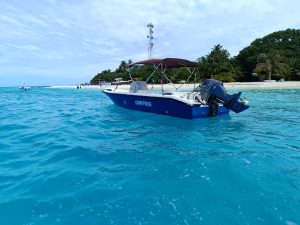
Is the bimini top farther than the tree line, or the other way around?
the tree line

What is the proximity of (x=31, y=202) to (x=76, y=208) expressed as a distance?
0.70m

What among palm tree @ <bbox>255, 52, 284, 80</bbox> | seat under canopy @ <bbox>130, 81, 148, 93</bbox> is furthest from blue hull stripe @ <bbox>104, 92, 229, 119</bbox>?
palm tree @ <bbox>255, 52, 284, 80</bbox>

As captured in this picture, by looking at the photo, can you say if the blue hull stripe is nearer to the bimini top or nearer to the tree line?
the bimini top

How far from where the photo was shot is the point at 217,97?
10.6 metres

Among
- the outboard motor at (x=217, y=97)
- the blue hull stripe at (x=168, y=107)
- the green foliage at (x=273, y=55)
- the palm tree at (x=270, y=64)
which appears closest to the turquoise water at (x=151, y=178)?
the blue hull stripe at (x=168, y=107)

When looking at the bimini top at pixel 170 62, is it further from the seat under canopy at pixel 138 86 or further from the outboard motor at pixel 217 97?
the outboard motor at pixel 217 97

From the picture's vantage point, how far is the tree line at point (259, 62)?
43.8 meters

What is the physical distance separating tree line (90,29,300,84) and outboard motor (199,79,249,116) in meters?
31.2

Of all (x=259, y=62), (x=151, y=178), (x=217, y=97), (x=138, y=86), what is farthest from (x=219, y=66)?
(x=151, y=178)

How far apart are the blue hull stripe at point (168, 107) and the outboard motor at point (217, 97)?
1.12ft

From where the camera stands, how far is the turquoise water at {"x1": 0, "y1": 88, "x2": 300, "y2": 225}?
11.0 feet

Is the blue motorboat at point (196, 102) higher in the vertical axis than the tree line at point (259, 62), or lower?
lower

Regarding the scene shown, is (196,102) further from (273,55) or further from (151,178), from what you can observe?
(273,55)

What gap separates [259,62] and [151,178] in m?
46.4
